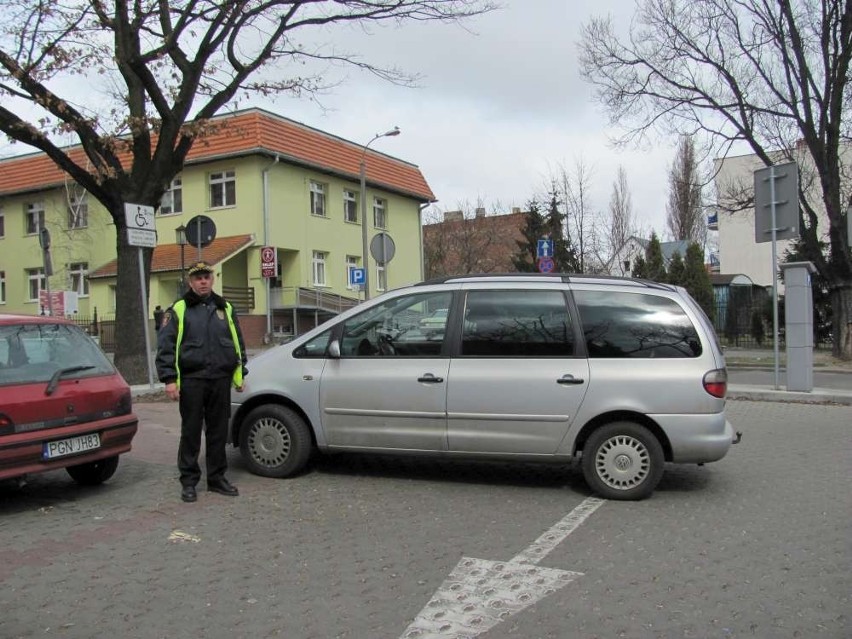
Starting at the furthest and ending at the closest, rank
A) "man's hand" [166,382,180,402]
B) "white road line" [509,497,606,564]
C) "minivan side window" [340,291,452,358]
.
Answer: "minivan side window" [340,291,452,358]
"man's hand" [166,382,180,402]
"white road line" [509,497,606,564]

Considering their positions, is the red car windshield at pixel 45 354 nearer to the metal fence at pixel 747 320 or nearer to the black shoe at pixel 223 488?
the black shoe at pixel 223 488

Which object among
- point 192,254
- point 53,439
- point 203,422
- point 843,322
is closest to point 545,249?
point 843,322

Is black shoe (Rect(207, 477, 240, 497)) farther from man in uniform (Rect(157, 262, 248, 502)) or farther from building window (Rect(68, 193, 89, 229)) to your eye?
building window (Rect(68, 193, 89, 229))

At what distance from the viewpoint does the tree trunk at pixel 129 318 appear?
13133 millimetres

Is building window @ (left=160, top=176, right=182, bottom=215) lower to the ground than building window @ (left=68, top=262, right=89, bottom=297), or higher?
higher

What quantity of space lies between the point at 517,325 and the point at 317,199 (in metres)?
28.2

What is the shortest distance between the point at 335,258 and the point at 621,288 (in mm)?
28494

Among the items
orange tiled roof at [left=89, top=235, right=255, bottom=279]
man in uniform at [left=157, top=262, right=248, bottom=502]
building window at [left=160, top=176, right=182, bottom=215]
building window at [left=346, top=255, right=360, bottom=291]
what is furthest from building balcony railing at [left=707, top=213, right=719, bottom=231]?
man in uniform at [left=157, top=262, right=248, bottom=502]

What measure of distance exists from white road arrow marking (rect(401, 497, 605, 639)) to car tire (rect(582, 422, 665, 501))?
43.9 inches

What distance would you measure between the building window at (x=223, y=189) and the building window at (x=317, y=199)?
146 inches

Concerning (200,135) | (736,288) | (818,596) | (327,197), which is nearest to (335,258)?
(327,197)

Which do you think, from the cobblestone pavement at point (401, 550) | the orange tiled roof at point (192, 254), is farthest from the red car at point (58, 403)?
the orange tiled roof at point (192, 254)

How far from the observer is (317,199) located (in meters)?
33.0

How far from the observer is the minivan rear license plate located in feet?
17.6
